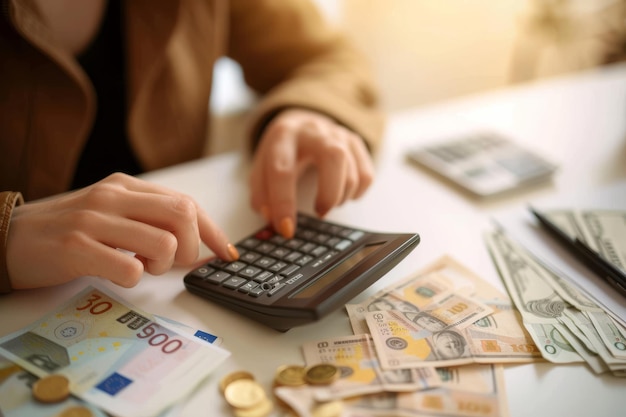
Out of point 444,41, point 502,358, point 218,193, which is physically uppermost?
point 444,41

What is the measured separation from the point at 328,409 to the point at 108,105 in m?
0.71

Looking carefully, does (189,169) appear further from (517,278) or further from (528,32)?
(528,32)

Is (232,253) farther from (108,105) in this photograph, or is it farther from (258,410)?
(108,105)

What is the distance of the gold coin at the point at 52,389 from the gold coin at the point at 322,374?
0.60 feet

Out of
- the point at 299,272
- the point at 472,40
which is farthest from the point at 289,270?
the point at 472,40

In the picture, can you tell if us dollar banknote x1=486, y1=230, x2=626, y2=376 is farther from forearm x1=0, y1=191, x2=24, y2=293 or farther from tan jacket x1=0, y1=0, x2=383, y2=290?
forearm x1=0, y1=191, x2=24, y2=293

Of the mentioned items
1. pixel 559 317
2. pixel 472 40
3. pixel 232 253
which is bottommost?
pixel 559 317

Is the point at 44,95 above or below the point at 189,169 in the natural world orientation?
above

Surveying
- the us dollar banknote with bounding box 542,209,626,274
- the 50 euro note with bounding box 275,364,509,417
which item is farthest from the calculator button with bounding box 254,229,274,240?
the us dollar banknote with bounding box 542,209,626,274

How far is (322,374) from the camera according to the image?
0.41m

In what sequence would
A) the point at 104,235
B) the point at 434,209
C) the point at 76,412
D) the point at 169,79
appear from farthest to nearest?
the point at 169,79, the point at 434,209, the point at 104,235, the point at 76,412

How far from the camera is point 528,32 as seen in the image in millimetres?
1915

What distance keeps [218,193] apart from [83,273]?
0.27 metres

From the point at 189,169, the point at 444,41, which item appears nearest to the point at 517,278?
the point at 189,169
